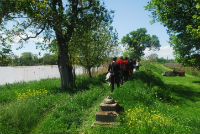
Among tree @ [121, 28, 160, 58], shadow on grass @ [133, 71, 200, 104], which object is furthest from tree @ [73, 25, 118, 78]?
tree @ [121, 28, 160, 58]

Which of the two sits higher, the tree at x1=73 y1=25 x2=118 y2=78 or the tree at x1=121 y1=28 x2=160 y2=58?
the tree at x1=121 y1=28 x2=160 y2=58

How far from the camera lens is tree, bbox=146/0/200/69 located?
1791 centimetres

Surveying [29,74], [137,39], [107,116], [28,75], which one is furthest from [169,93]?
[137,39]

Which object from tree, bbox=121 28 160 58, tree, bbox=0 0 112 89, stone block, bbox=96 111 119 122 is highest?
tree, bbox=121 28 160 58

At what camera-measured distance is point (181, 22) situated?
19.6 meters

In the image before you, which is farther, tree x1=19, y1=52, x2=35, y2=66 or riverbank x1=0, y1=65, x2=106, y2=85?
tree x1=19, y1=52, x2=35, y2=66

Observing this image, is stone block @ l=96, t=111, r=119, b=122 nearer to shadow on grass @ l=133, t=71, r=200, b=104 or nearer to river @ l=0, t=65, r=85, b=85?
shadow on grass @ l=133, t=71, r=200, b=104

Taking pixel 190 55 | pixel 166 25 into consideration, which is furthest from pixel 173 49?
pixel 166 25

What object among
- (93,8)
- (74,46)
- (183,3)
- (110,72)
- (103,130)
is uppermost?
(183,3)

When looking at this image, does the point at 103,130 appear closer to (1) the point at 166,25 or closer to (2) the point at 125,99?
(2) the point at 125,99

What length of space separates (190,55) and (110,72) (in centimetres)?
1555

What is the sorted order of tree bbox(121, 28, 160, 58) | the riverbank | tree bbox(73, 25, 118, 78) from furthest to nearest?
tree bbox(121, 28, 160, 58) → the riverbank → tree bbox(73, 25, 118, 78)

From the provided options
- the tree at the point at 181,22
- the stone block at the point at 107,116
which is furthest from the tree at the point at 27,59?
the stone block at the point at 107,116

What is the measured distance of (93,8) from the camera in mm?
12898
